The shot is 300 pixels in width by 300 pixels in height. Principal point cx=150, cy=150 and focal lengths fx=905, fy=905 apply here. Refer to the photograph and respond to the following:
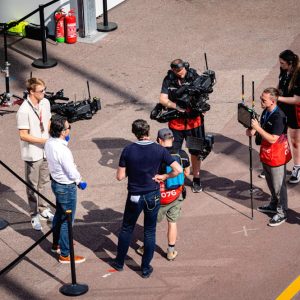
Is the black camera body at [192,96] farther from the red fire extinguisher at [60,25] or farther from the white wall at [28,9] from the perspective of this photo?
the white wall at [28,9]

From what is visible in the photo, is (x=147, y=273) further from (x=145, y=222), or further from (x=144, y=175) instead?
(x=144, y=175)

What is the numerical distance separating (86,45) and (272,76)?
3.71 meters

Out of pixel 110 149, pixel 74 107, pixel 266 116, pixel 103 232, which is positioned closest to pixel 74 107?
pixel 74 107

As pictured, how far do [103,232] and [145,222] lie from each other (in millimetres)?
1307

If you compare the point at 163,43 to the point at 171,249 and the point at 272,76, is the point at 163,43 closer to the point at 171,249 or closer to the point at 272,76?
the point at 272,76

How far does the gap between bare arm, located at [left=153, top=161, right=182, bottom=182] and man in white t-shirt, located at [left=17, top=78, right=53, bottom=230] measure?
5.53 feet

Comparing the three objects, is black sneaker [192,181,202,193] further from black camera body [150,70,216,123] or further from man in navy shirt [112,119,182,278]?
man in navy shirt [112,119,182,278]

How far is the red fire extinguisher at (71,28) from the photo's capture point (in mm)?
16781

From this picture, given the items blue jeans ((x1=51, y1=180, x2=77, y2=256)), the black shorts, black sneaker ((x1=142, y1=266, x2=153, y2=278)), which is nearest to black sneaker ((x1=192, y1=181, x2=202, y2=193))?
the black shorts

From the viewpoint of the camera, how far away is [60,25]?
1698 cm

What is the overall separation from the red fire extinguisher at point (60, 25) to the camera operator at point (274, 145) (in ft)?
22.7

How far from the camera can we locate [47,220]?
11391mm

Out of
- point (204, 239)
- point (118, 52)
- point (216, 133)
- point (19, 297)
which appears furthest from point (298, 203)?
point (118, 52)

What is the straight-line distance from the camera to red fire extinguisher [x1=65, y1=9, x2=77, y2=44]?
55.1ft
